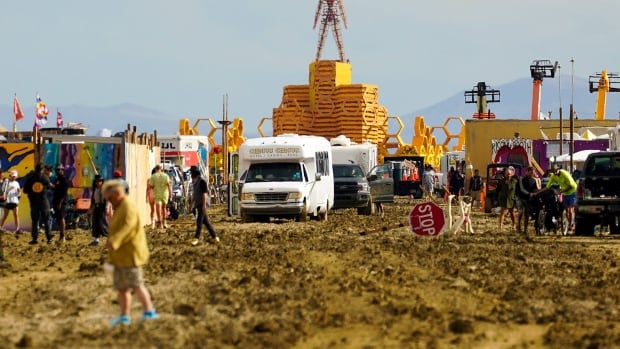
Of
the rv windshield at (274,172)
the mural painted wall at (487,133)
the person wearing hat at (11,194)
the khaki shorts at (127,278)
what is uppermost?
the mural painted wall at (487,133)

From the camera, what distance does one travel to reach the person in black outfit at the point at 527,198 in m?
31.1

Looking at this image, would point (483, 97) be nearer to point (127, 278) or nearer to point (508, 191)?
point (508, 191)

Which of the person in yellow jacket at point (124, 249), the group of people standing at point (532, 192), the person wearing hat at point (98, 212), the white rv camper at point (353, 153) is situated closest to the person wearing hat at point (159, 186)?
the person wearing hat at point (98, 212)

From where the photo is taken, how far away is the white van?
120ft

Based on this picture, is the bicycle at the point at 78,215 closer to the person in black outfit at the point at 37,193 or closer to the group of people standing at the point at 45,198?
the group of people standing at the point at 45,198

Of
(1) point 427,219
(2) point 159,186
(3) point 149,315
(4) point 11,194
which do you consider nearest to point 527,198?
(1) point 427,219

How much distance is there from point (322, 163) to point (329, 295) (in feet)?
73.1

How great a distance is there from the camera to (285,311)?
16.4 meters

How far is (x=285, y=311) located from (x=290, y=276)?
148 inches

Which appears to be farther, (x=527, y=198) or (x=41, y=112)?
(x=41, y=112)

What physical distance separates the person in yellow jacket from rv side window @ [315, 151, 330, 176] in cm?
2385

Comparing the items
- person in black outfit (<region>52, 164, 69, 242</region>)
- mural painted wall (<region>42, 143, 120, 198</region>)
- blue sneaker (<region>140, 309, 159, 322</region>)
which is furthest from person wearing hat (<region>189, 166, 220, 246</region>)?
blue sneaker (<region>140, 309, 159, 322</region>)

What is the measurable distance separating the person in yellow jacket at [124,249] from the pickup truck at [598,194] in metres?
16.8

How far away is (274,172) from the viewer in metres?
37.8
